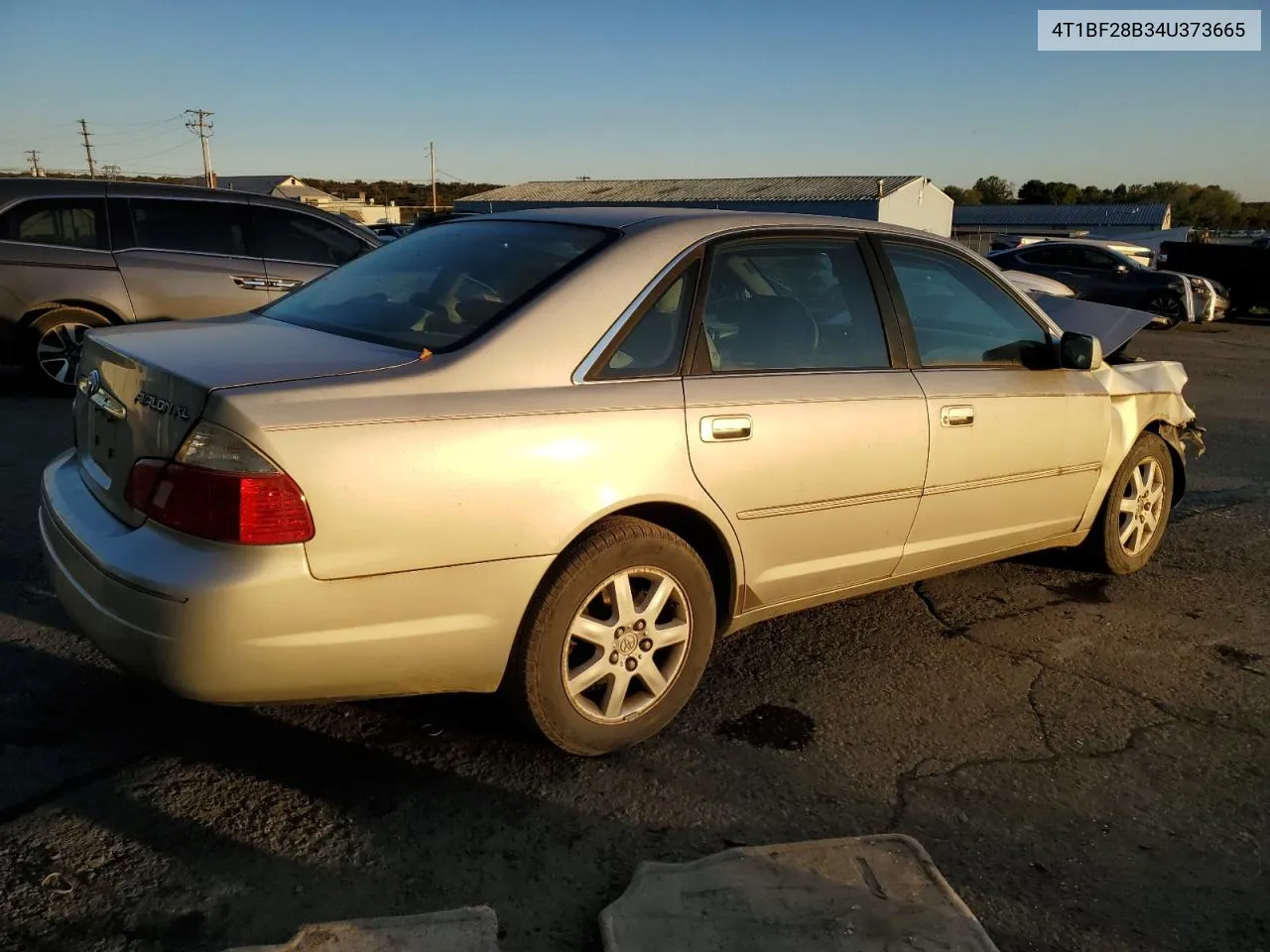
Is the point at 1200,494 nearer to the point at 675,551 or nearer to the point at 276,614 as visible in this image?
the point at 675,551

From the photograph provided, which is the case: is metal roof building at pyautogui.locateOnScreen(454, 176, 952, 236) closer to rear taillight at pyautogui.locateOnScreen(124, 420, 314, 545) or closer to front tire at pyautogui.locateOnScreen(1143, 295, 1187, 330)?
front tire at pyautogui.locateOnScreen(1143, 295, 1187, 330)

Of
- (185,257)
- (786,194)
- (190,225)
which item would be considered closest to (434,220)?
(185,257)

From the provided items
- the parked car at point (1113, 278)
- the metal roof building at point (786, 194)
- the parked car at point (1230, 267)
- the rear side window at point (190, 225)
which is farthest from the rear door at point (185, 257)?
the metal roof building at point (786, 194)

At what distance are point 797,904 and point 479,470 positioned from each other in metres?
1.28

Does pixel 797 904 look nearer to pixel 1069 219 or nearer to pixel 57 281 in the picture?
pixel 57 281

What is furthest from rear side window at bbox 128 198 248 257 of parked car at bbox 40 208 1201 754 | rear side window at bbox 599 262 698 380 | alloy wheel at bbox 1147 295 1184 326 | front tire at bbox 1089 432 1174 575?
alloy wheel at bbox 1147 295 1184 326

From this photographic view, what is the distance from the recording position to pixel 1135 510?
475cm

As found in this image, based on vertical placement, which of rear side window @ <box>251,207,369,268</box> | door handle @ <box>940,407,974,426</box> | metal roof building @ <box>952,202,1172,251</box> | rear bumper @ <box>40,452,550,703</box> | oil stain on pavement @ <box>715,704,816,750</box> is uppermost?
metal roof building @ <box>952,202,1172,251</box>

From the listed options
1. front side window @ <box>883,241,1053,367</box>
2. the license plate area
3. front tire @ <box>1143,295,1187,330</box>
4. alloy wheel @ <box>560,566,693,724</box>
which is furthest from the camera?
front tire @ <box>1143,295,1187,330</box>

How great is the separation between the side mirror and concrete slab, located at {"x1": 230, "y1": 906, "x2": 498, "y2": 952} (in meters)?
3.09

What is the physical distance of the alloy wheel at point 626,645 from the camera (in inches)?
115

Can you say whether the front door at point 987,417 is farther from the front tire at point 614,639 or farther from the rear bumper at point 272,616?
the rear bumper at point 272,616

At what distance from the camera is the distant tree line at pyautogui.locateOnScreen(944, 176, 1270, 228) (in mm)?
90375

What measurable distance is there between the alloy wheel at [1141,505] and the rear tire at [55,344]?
7256mm
